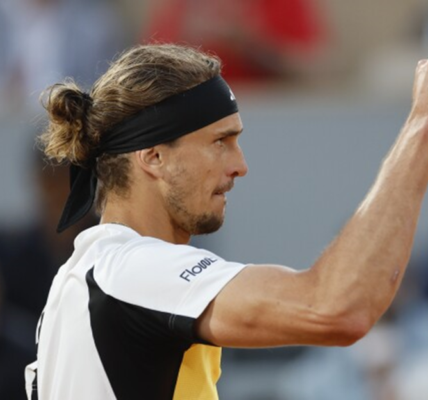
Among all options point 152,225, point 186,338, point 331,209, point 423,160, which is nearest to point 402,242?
point 423,160

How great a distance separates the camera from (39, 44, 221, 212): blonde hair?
403 cm

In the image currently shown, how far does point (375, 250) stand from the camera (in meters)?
3.36

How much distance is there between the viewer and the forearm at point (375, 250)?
3.35 metres

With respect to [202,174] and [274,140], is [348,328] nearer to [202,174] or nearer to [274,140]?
[202,174]

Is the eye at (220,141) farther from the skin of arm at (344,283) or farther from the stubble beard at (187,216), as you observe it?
the skin of arm at (344,283)

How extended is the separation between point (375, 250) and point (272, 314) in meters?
0.33

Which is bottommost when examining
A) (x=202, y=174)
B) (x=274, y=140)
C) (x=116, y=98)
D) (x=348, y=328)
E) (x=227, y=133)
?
(x=274, y=140)

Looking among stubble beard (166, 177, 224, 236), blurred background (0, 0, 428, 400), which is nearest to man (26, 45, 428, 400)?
stubble beard (166, 177, 224, 236)

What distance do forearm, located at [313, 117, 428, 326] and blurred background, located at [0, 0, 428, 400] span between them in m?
3.35

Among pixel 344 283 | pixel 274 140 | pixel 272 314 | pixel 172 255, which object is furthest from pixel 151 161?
pixel 274 140

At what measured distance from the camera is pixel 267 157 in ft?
28.6

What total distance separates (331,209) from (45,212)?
2157 millimetres

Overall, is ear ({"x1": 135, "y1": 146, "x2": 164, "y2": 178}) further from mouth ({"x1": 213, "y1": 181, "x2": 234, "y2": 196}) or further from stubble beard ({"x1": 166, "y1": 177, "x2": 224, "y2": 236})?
mouth ({"x1": 213, "y1": 181, "x2": 234, "y2": 196})

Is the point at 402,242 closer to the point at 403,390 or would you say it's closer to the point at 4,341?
the point at 4,341
